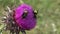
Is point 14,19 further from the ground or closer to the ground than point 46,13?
further from the ground

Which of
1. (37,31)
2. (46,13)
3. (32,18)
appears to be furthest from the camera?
(46,13)

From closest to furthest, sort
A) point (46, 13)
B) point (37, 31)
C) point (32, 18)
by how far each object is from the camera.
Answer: point (32, 18)
point (37, 31)
point (46, 13)

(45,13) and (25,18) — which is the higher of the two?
(25,18)

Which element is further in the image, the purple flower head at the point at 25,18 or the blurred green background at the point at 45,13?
the blurred green background at the point at 45,13

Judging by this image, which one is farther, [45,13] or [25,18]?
[45,13]

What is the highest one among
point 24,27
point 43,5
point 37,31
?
point 24,27

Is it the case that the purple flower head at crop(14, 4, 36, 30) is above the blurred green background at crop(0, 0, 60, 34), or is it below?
above

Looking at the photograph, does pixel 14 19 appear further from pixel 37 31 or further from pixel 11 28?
pixel 37 31

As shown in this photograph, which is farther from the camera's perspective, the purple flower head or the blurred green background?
the blurred green background

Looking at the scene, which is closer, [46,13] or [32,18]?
[32,18]

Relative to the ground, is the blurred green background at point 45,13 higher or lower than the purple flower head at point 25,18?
lower

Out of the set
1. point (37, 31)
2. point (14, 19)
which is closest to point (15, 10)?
point (14, 19)
